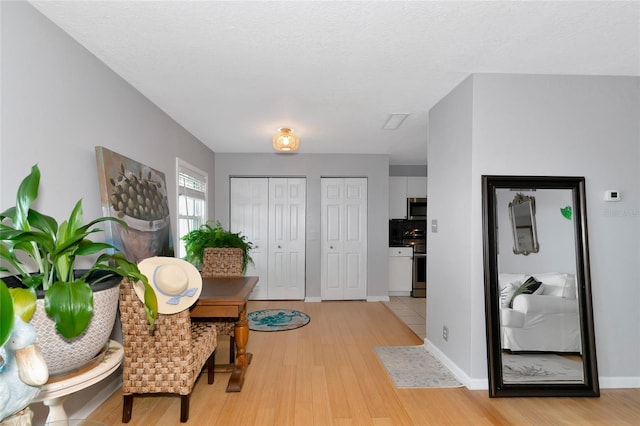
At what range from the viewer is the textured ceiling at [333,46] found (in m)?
1.74

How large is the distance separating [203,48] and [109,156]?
41.0 inches

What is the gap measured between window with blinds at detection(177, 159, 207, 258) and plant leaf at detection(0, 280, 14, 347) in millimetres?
3045

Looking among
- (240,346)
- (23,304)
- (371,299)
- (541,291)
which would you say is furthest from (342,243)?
(23,304)

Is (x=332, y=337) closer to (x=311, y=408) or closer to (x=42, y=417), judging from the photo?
(x=311, y=408)

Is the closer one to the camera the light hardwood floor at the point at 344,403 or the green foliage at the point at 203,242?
the light hardwood floor at the point at 344,403

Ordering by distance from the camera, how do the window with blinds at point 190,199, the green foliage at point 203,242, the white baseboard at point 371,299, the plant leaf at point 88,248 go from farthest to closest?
1. the white baseboard at point 371,299
2. the window with blinds at point 190,199
3. the green foliage at point 203,242
4. the plant leaf at point 88,248

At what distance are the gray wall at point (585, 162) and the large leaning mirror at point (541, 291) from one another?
0.31 ft

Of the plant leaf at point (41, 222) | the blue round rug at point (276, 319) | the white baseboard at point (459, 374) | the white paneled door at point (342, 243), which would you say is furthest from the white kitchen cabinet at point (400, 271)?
the plant leaf at point (41, 222)

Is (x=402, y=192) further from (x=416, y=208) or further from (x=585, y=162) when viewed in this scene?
(x=585, y=162)

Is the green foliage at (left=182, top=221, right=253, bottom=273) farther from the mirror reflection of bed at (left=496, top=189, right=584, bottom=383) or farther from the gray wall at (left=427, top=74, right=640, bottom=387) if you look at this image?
the mirror reflection of bed at (left=496, top=189, right=584, bottom=383)

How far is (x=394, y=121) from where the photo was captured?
3.65m

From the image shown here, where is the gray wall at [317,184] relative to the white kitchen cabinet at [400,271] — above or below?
above

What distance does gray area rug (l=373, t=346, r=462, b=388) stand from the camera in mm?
2594

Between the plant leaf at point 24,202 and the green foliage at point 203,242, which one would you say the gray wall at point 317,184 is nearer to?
the green foliage at point 203,242
